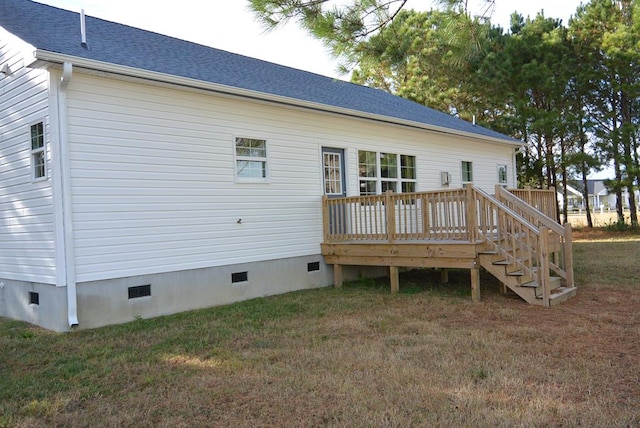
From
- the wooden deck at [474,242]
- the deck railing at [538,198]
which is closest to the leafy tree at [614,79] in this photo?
the deck railing at [538,198]

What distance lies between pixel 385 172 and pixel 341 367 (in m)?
6.96

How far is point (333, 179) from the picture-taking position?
9961 millimetres

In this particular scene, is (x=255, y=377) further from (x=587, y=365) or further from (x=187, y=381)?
(x=587, y=365)

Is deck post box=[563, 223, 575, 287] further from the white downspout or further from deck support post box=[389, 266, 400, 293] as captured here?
the white downspout

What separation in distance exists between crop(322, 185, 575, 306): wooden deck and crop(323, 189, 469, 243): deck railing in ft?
Result: 0.05

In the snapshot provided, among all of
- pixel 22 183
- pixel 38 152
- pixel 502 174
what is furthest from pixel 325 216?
pixel 502 174

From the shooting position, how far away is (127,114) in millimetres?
6855

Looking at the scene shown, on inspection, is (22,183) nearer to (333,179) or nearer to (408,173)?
(333,179)

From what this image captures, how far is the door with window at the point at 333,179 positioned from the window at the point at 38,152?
16.0 ft

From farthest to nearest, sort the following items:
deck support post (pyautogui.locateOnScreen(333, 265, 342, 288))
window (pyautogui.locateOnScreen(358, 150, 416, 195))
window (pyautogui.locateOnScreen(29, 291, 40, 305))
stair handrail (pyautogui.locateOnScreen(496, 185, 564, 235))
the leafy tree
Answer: the leafy tree < window (pyautogui.locateOnScreen(358, 150, 416, 195)) < deck support post (pyautogui.locateOnScreen(333, 265, 342, 288)) < stair handrail (pyautogui.locateOnScreen(496, 185, 564, 235)) < window (pyautogui.locateOnScreen(29, 291, 40, 305))

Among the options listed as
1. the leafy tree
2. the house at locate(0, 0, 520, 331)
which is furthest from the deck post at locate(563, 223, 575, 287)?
the leafy tree

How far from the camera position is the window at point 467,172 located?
13344 mm

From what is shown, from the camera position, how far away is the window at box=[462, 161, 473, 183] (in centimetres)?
1334

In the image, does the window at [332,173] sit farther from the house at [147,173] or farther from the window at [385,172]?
the window at [385,172]
